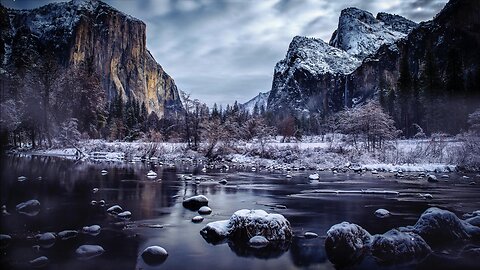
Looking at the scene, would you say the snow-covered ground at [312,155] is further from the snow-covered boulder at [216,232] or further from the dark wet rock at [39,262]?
the dark wet rock at [39,262]

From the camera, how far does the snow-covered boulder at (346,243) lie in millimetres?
8484

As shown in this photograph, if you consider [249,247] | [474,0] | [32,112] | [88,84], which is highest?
[474,0]

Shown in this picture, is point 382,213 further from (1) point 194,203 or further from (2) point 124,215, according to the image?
(2) point 124,215

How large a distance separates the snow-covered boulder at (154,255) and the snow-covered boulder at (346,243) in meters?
3.81

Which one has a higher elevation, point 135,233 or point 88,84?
point 88,84

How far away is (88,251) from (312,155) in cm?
3522

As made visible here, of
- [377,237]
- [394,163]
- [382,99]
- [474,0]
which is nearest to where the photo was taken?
[377,237]

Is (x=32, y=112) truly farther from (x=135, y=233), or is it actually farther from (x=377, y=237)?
(x=377, y=237)

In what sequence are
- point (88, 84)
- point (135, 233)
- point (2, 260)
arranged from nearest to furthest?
1. point (2, 260)
2. point (135, 233)
3. point (88, 84)

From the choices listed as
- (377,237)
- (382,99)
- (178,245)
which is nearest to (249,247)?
(178,245)

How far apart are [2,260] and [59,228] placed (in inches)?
109

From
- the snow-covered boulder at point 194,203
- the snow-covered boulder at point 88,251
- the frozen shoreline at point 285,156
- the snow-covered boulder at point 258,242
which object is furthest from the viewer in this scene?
the frozen shoreline at point 285,156

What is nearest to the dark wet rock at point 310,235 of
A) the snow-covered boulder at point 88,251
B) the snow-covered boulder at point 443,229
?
the snow-covered boulder at point 443,229

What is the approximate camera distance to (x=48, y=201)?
14289 mm
